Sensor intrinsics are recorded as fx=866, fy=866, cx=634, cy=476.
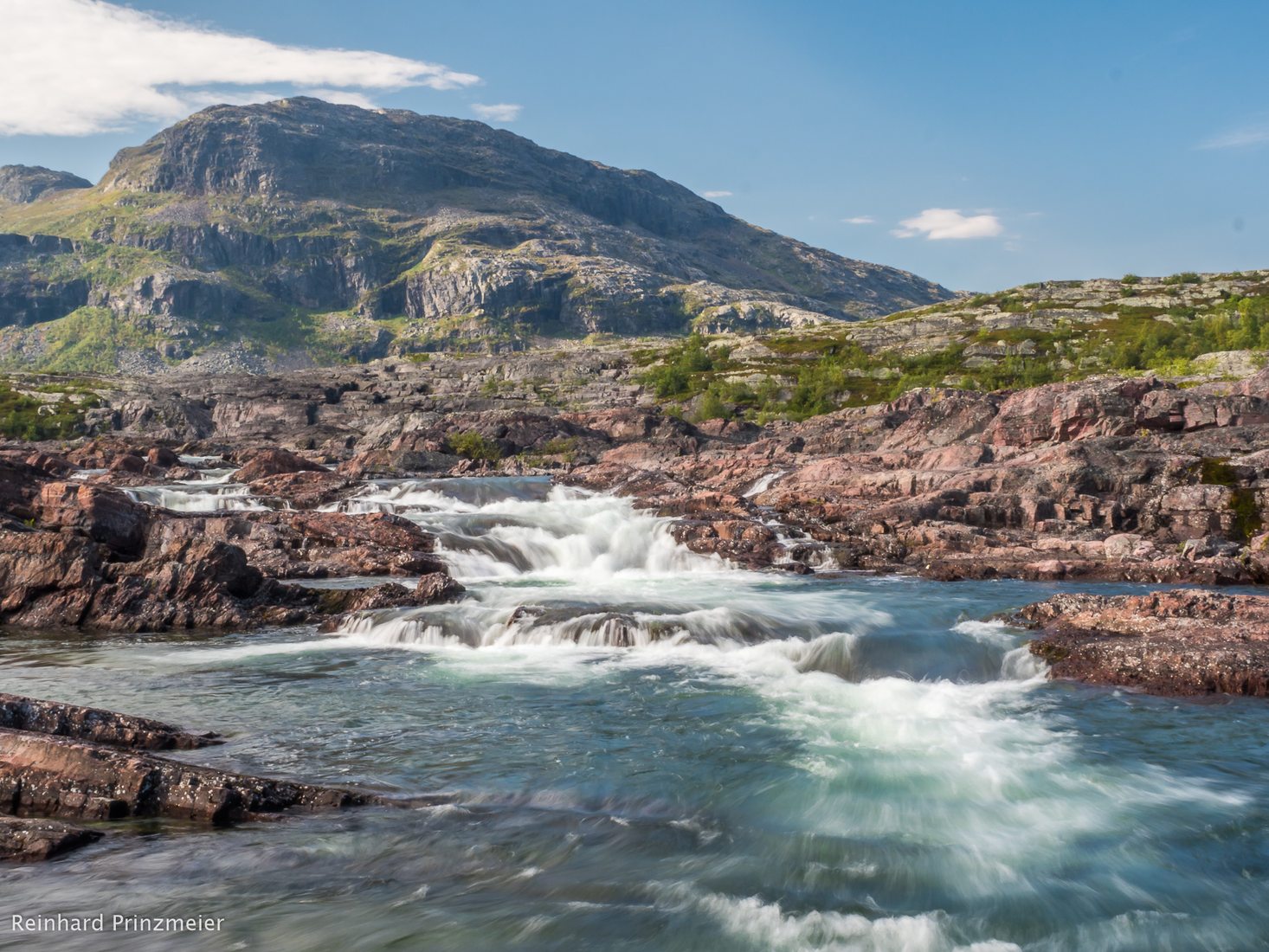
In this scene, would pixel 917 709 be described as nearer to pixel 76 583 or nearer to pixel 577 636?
pixel 577 636

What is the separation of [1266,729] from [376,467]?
68.1m

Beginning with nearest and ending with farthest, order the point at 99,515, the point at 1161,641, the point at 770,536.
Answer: the point at 1161,641 → the point at 99,515 → the point at 770,536

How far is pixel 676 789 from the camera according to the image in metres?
15.0

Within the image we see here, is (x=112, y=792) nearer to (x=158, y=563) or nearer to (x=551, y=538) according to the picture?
(x=158, y=563)

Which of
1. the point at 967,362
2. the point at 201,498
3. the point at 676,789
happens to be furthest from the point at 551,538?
the point at 967,362

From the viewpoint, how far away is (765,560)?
3894 cm

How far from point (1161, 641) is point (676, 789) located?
45.0ft

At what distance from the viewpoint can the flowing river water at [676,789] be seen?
10.9 m

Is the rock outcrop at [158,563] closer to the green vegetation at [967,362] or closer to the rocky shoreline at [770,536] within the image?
the rocky shoreline at [770,536]

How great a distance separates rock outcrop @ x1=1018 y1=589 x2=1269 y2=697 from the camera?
19.8 meters

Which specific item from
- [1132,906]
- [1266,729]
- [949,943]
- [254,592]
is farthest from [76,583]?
[1266,729]

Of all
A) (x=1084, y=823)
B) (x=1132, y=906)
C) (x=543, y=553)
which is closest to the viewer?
(x=1132, y=906)

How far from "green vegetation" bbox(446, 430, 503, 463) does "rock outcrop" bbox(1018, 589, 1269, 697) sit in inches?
2587

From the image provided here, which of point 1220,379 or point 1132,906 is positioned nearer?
point 1132,906
